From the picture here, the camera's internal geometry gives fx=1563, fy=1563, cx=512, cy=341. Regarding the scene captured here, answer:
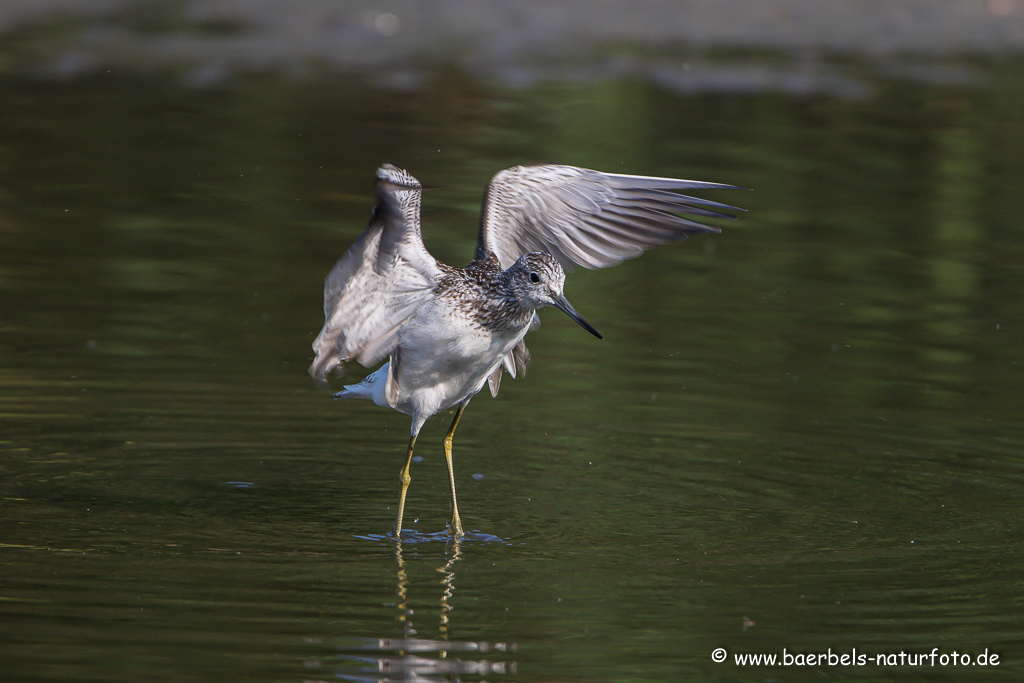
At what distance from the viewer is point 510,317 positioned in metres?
7.85

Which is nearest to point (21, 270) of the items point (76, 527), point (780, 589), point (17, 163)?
point (17, 163)

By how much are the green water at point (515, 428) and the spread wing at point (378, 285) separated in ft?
2.78

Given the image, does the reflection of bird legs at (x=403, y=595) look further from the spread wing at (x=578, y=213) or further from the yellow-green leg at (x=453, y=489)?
the spread wing at (x=578, y=213)

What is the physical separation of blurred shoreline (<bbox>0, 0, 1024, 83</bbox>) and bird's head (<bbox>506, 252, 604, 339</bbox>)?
13745 millimetres

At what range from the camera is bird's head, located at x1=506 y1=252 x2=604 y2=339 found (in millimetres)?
7734

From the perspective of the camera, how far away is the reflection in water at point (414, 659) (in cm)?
581

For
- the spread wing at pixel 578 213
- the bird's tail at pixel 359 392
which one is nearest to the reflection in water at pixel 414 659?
the bird's tail at pixel 359 392

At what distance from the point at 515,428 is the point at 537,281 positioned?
195 cm

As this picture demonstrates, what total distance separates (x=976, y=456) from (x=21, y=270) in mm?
7339

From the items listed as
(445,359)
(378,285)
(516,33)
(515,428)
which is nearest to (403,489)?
(445,359)

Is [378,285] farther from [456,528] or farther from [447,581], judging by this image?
[447,581]

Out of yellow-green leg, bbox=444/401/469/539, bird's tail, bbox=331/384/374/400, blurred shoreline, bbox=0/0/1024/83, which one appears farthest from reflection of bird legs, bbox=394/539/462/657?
blurred shoreline, bbox=0/0/1024/83

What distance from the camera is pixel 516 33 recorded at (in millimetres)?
23062

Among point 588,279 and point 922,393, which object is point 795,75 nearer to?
point 588,279
